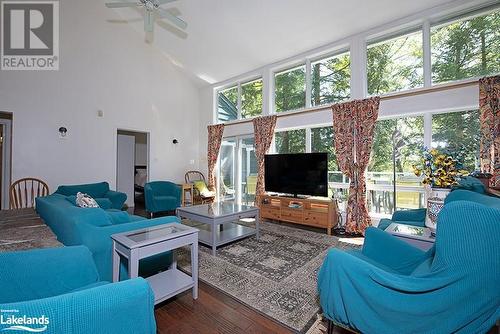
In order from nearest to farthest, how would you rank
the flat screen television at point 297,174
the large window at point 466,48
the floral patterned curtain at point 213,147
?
the large window at point 466,48
the flat screen television at point 297,174
the floral patterned curtain at point 213,147

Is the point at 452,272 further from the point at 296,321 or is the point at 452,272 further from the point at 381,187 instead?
the point at 381,187

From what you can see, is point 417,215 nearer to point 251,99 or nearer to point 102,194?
point 251,99

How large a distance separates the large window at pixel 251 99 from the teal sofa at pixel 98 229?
4.25m

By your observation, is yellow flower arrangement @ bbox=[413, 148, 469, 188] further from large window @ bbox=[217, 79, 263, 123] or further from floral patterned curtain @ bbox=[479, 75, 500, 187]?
large window @ bbox=[217, 79, 263, 123]

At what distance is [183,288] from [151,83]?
5.84 meters

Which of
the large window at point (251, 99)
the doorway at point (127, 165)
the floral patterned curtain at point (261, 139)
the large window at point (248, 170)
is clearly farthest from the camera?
the doorway at point (127, 165)

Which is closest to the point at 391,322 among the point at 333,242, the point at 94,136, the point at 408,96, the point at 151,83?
the point at 333,242

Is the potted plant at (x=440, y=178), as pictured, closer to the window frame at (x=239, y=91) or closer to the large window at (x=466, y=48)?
the large window at (x=466, y=48)

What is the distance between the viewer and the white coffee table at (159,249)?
5.35ft

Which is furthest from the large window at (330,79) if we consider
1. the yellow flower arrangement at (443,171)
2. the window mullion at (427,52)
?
the yellow flower arrangement at (443,171)

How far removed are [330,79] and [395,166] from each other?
2.17 meters

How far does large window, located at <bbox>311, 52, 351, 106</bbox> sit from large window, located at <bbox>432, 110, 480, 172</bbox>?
1.55 meters

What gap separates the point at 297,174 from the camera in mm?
4492

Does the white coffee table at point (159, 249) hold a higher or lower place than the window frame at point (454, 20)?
lower
